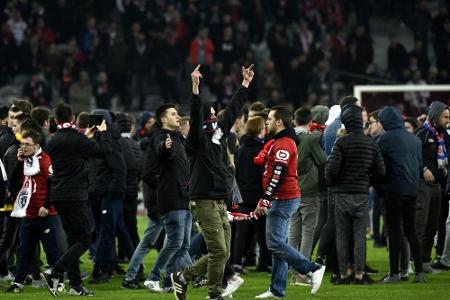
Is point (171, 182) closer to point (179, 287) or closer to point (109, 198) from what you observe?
point (179, 287)

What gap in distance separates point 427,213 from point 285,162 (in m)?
3.46

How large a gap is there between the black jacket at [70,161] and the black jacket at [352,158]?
266 cm

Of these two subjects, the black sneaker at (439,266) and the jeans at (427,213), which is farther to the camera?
the black sneaker at (439,266)

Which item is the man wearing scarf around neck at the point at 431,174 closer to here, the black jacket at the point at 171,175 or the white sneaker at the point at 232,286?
the white sneaker at the point at 232,286

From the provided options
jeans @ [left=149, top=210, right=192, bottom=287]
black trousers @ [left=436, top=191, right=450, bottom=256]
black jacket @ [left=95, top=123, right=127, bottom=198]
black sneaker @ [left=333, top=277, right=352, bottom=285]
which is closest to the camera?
jeans @ [left=149, top=210, right=192, bottom=287]

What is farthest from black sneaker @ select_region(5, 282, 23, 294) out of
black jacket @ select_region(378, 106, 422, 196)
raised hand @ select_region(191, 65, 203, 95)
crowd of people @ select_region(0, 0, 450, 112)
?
crowd of people @ select_region(0, 0, 450, 112)

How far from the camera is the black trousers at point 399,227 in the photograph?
14742 mm

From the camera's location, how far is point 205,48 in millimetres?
31750

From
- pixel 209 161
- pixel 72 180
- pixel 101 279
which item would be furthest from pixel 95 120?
pixel 101 279

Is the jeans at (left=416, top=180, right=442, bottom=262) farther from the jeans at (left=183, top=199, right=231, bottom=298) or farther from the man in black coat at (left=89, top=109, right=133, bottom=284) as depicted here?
the jeans at (left=183, top=199, right=231, bottom=298)

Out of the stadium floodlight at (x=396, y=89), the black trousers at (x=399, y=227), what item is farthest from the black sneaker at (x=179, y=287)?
the stadium floodlight at (x=396, y=89)

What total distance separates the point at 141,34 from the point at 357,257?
1851 cm

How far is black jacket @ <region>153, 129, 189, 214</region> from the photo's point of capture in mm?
13531

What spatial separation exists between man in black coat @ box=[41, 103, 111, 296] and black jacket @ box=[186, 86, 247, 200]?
62.9 inches
